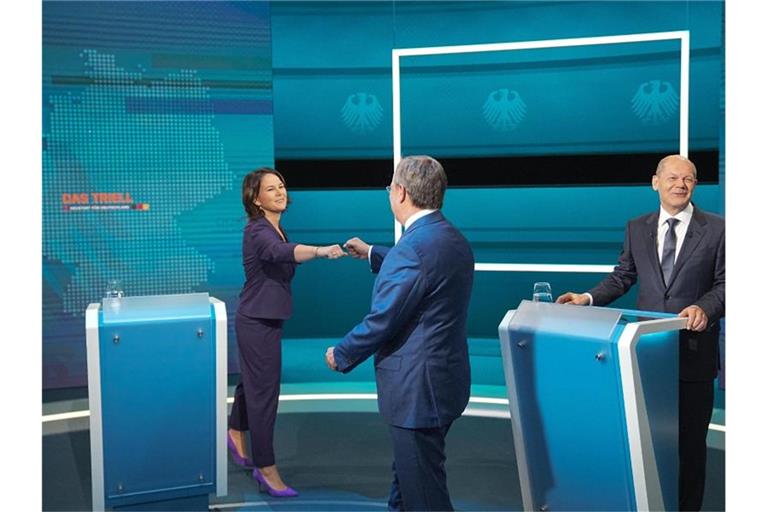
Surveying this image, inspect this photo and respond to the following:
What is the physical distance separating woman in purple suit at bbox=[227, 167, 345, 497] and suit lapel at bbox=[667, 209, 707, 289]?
1551 mm

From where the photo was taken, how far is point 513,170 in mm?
6203

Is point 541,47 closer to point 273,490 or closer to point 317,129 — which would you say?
point 317,129

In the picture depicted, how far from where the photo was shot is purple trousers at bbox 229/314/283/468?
13.6 ft

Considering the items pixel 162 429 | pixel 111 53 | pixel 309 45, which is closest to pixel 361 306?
pixel 309 45

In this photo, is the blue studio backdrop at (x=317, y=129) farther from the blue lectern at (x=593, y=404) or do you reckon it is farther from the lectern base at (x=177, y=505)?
the blue lectern at (x=593, y=404)

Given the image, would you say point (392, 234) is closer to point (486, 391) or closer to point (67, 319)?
point (486, 391)

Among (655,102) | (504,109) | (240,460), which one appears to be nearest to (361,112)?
(504,109)

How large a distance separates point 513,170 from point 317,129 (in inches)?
59.9

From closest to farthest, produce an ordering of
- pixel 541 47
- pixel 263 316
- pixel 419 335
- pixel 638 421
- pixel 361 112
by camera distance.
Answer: pixel 638 421 → pixel 419 335 → pixel 263 316 → pixel 541 47 → pixel 361 112

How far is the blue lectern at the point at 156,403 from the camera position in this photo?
319cm

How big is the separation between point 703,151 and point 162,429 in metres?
3.95

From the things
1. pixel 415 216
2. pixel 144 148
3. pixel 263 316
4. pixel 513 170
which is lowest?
pixel 263 316

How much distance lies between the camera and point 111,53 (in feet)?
19.9

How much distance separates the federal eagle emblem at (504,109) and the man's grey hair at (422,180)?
3.24m
